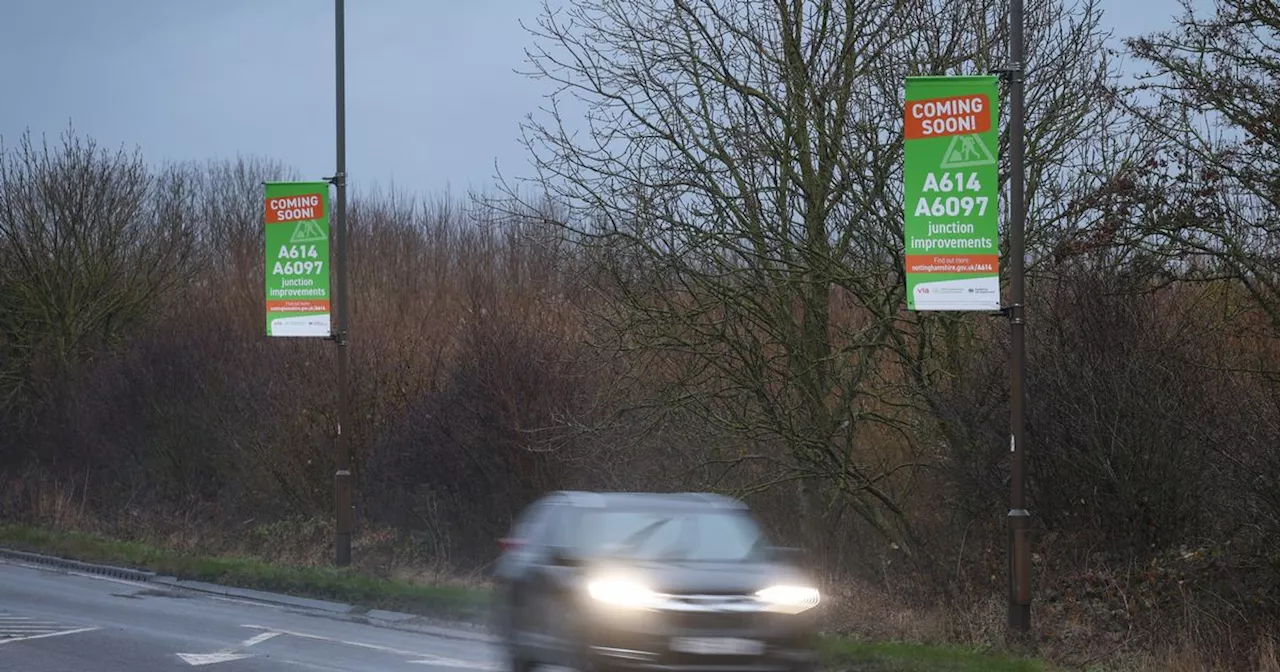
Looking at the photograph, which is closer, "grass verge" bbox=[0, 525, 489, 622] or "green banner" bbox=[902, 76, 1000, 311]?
"green banner" bbox=[902, 76, 1000, 311]

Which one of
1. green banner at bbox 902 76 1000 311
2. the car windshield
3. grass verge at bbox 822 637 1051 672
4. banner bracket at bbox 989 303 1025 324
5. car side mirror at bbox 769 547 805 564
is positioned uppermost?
green banner at bbox 902 76 1000 311

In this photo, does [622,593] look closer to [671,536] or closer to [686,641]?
[686,641]

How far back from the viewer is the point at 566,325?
91.9 ft

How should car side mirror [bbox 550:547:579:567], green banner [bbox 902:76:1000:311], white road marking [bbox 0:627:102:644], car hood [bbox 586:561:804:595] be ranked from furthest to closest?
1. white road marking [bbox 0:627:102:644]
2. green banner [bbox 902:76:1000:311]
3. car side mirror [bbox 550:547:579:567]
4. car hood [bbox 586:561:804:595]

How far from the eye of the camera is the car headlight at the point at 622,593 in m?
10.1

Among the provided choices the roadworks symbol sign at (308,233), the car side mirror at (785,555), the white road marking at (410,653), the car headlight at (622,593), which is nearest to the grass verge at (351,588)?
the white road marking at (410,653)

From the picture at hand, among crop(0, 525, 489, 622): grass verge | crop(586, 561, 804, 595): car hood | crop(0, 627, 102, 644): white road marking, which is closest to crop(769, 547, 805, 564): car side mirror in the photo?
crop(586, 561, 804, 595): car hood

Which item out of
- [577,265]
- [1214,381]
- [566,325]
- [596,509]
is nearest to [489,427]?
[566,325]

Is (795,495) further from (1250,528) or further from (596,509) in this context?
(596,509)

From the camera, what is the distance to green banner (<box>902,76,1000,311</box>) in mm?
13742

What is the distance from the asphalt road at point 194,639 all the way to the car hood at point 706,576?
414 cm

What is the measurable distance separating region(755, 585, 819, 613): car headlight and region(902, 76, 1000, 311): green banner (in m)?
3.96

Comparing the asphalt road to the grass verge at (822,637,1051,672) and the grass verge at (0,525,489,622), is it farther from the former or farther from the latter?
the grass verge at (822,637,1051,672)

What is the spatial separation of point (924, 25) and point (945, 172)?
6.06 m
